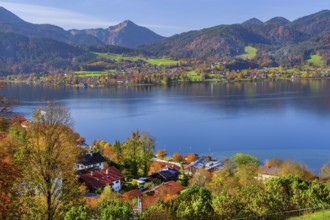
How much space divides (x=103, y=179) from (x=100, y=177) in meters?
0.53

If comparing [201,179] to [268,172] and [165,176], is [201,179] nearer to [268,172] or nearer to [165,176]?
[165,176]

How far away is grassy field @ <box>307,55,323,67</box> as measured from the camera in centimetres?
17488

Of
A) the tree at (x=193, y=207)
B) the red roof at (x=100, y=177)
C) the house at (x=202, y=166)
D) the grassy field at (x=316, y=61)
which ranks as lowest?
the house at (x=202, y=166)

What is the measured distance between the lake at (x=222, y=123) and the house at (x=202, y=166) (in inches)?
198

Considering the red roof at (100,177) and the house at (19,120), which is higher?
the house at (19,120)

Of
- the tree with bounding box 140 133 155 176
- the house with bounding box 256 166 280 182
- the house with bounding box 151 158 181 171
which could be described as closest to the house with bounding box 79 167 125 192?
the tree with bounding box 140 133 155 176

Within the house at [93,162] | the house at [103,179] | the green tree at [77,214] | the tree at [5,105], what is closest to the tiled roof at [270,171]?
the house at [103,179]

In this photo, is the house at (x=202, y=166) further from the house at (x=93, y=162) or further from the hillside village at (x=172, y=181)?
the house at (x=93, y=162)

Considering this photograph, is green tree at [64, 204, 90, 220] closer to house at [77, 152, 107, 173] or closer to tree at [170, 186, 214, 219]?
tree at [170, 186, 214, 219]

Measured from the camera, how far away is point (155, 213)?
32.1ft

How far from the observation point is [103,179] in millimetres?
23891

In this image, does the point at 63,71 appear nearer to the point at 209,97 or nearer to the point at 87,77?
the point at 87,77

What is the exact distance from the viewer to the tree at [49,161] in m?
8.79

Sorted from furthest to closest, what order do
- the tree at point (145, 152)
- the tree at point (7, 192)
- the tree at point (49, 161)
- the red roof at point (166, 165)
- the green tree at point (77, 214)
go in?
the red roof at point (166, 165) → the tree at point (145, 152) → the green tree at point (77, 214) → the tree at point (49, 161) → the tree at point (7, 192)
